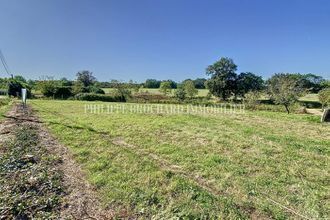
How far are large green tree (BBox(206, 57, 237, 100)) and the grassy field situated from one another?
31.8m

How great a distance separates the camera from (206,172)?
14.5 feet

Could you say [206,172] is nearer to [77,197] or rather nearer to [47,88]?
[77,197]

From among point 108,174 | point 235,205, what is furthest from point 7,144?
point 235,205

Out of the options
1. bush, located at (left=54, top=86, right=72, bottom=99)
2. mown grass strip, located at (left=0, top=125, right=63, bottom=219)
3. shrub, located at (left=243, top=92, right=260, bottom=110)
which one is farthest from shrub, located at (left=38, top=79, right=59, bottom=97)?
mown grass strip, located at (left=0, top=125, right=63, bottom=219)

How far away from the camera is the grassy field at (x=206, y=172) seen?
3.19 m

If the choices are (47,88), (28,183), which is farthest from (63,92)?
(28,183)

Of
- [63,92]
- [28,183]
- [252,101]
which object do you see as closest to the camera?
[28,183]

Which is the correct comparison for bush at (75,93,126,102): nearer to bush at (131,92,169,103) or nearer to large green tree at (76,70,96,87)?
bush at (131,92,169,103)

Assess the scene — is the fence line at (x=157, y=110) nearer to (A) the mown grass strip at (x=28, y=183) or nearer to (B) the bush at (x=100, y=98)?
(A) the mown grass strip at (x=28, y=183)

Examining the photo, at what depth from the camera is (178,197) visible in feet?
11.3

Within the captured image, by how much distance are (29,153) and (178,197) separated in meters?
4.02

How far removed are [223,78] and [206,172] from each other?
36.7 m

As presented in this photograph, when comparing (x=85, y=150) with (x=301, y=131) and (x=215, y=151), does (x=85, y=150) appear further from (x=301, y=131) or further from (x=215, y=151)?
(x=301, y=131)

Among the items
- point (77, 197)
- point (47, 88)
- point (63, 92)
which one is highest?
point (47, 88)
